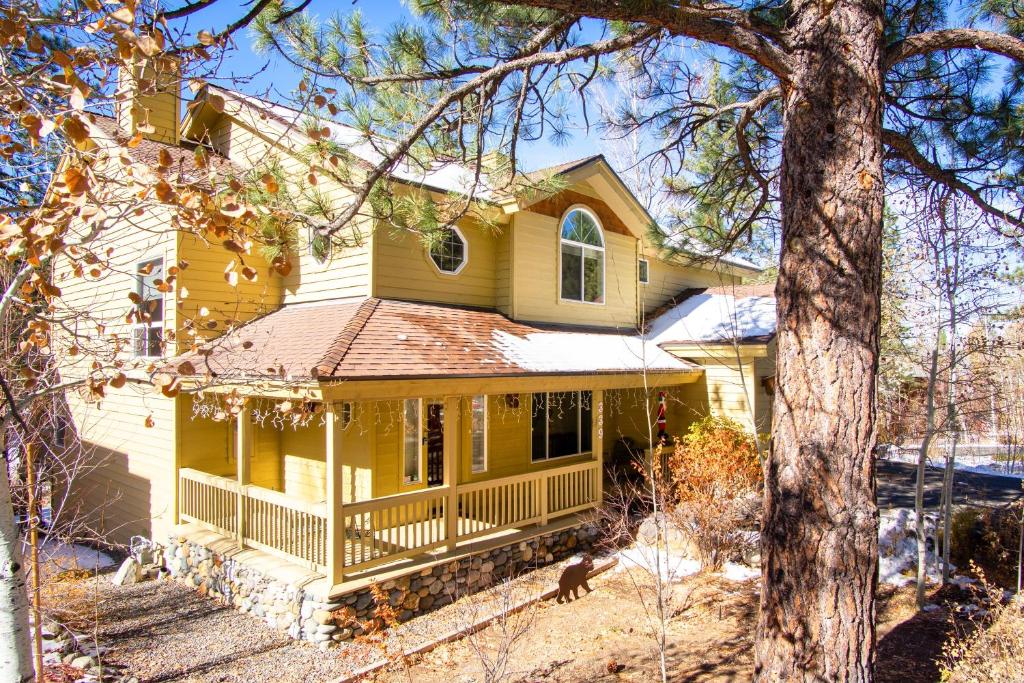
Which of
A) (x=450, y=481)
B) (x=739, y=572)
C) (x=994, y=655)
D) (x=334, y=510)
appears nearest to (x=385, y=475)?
(x=450, y=481)

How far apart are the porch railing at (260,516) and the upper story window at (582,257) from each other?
6.77 m

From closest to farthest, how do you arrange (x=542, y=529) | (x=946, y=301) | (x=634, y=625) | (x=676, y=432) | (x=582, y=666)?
(x=582, y=666) → (x=634, y=625) → (x=946, y=301) → (x=542, y=529) → (x=676, y=432)

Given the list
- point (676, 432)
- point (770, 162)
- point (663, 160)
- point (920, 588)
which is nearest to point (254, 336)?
point (663, 160)

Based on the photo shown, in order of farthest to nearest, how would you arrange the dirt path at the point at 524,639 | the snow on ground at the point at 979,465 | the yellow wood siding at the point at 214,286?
1. the snow on ground at the point at 979,465
2. the yellow wood siding at the point at 214,286
3. the dirt path at the point at 524,639

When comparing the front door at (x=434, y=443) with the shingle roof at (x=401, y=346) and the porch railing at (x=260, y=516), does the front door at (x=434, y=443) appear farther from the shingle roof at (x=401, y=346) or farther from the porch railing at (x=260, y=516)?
the porch railing at (x=260, y=516)

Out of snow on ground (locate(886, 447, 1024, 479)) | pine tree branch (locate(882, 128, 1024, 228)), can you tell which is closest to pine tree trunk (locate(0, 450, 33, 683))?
pine tree branch (locate(882, 128, 1024, 228))

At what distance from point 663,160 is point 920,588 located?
20.7 feet

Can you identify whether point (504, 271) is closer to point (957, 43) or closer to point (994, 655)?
point (957, 43)

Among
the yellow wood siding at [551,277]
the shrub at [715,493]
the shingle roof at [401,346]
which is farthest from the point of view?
the yellow wood siding at [551,277]

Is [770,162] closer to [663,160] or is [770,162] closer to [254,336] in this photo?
[663,160]

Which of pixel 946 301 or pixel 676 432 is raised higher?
pixel 946 301

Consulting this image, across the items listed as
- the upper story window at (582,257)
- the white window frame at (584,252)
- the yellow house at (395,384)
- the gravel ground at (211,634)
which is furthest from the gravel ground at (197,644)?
the upper story window at (582,257)

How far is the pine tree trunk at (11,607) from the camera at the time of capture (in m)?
3.82

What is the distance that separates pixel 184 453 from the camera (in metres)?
10.0
